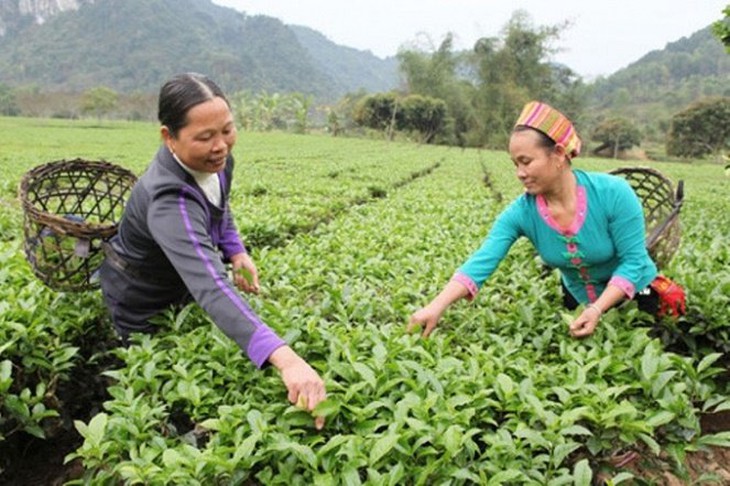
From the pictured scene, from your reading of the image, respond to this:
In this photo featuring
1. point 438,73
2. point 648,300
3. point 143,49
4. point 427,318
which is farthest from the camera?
point 143,49

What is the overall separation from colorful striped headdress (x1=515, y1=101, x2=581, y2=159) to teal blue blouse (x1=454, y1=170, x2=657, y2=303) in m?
0.28

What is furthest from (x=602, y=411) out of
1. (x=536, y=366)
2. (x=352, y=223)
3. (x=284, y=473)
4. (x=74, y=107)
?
(x=74, y=107)

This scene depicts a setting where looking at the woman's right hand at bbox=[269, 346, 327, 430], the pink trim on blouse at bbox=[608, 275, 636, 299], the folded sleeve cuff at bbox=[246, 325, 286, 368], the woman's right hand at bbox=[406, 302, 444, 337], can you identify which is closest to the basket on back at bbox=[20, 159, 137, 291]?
the folded sleeve cuff at bbox=[246, 325, 286, 368]

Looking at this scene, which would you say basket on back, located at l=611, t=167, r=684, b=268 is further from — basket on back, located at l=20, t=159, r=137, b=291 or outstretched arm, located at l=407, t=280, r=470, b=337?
basket on back, located at l=20, t=159, r=137, b=291

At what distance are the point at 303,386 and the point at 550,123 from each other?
1.39 metres

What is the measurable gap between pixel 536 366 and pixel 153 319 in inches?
59.2

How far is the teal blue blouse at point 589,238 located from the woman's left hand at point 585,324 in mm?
260

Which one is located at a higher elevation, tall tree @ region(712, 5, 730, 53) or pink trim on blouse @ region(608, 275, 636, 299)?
tall tree @ region(712, 5, 730, 53)

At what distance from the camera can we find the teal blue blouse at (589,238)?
8.22 ft

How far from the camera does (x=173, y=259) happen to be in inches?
77.1

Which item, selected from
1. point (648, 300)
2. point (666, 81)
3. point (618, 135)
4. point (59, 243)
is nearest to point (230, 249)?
point (59, 243)

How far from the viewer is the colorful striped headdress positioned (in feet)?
7.56

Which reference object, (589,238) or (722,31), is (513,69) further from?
(589,238)

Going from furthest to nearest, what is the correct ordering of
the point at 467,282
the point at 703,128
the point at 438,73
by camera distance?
the point at 438,73 < the point at 703,128 < the point at 467,282
